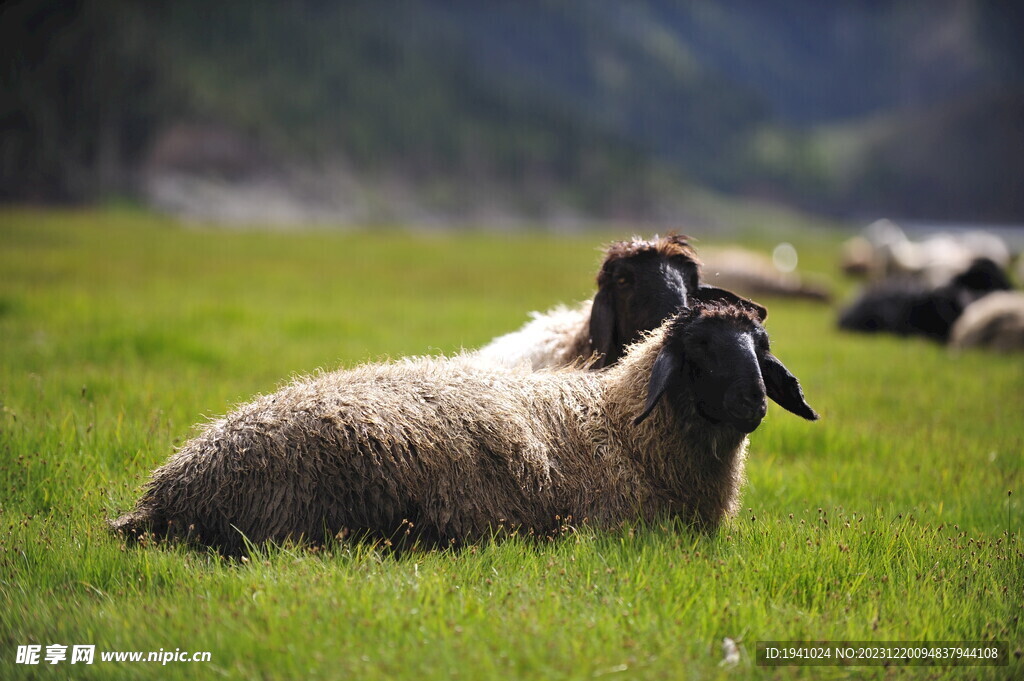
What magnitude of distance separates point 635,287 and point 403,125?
Answer: 402 feet

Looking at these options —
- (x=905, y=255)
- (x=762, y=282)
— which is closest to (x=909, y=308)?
(x=762, y=282)

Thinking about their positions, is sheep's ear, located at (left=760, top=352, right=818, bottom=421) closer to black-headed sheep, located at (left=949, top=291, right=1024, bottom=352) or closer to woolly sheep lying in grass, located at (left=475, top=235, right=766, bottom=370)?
woolly sheep lying in grass, located at (left=475, top=235, right=766, bottom=370)

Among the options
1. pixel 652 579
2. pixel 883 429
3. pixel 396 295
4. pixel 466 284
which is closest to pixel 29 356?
pixel 652 579

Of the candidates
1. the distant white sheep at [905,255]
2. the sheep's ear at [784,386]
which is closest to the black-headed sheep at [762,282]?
the distant white sheep at [905,255]

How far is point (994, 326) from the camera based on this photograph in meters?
16.2

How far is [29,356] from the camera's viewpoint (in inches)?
436

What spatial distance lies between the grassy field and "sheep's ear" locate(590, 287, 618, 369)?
155 cm

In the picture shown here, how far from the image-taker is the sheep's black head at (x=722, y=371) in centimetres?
519

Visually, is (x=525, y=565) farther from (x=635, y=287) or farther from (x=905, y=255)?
(x=905, y=255)

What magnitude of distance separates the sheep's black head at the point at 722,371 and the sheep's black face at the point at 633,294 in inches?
57.8

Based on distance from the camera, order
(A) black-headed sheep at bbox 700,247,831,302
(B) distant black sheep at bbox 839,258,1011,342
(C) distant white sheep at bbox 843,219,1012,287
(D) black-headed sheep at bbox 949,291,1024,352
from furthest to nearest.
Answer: (C) distant white sheep at bbox 843,219,1012,287 < (A) black-headed sheep at bbox 700,247,831,302 < (B) distant black sheep at bbox 839,258,1011,342 < (D) black-headed sheep at bbox 949,291,1024,352

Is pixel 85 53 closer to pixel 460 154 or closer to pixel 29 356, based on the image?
pixel 460 154

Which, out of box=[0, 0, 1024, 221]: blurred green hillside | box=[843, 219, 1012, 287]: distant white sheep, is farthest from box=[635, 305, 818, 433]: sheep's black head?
box=[0, 0, 1024, 221]: blurred green hillside

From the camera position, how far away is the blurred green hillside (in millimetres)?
86688
